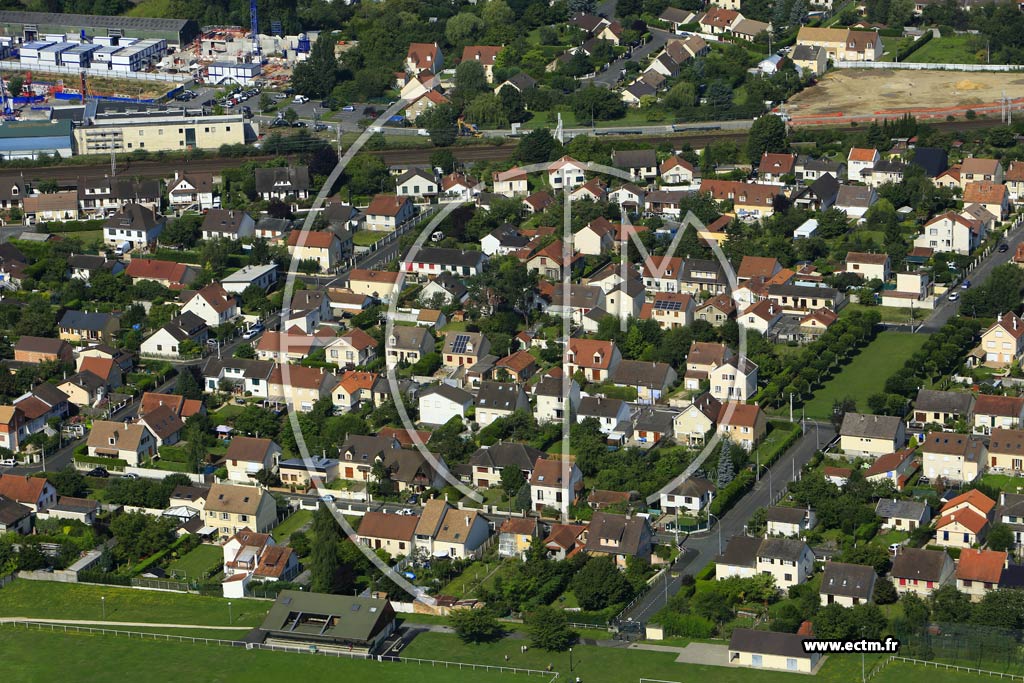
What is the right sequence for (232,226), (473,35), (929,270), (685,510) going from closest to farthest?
(685,510), (929,270), (232,226), (473,35)

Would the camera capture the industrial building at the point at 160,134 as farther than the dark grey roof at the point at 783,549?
Yes

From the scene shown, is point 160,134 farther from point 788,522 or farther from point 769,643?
point 769,643

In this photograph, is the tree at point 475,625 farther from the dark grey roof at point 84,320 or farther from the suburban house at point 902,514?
the dark grey roof at point 84,320

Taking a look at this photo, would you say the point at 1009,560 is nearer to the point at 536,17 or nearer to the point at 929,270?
the point at 929,270

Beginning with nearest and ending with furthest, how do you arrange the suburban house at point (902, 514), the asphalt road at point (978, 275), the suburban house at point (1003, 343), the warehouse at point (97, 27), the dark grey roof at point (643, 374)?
the suburban house at point (902, 514), the dark grey roof at point (643, 374), the suburban house at point (1003, 343), the asphalt road at point (978, 275), the warehouse at point (97, 27)

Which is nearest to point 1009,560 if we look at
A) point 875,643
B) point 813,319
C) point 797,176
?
point 875,643

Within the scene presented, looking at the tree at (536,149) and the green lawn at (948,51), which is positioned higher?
the green lawn at (948,51)

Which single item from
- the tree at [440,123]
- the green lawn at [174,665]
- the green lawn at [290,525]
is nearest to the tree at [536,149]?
the tree at [440,123]
